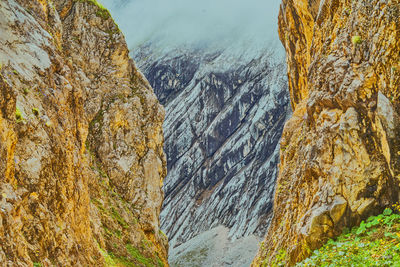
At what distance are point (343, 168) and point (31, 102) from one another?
38.3ft

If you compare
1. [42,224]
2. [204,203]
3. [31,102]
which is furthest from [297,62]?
[204,203]

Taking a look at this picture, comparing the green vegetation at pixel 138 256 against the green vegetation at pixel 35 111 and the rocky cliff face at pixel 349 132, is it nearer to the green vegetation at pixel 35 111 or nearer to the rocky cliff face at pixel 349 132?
the rocky cliff face at pixel 349 132

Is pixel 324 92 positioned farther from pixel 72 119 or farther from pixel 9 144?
pixel 72 119

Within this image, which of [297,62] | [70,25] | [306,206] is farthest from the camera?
[70,25]

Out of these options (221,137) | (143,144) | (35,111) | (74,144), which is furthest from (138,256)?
(221,137)

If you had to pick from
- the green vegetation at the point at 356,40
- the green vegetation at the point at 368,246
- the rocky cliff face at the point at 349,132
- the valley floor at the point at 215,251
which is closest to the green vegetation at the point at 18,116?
the rocky cliff face at the point at 349,132

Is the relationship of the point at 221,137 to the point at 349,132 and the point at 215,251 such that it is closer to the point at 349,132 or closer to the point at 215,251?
the point at 215,251

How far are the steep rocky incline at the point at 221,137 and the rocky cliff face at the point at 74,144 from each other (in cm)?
4397

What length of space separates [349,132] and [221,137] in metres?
76.4

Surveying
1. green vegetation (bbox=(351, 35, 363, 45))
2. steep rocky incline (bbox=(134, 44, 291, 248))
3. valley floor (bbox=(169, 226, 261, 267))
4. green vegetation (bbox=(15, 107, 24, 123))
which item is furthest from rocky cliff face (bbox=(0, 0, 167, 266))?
steep rocky incline (bbox=(134, 44, 291, 248))

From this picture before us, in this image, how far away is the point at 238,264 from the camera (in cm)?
6391

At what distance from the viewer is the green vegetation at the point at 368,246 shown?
312 inches

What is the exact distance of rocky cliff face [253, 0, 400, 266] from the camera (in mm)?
10727

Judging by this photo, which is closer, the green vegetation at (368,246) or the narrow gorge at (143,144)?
the green vegetation at (368,246)
